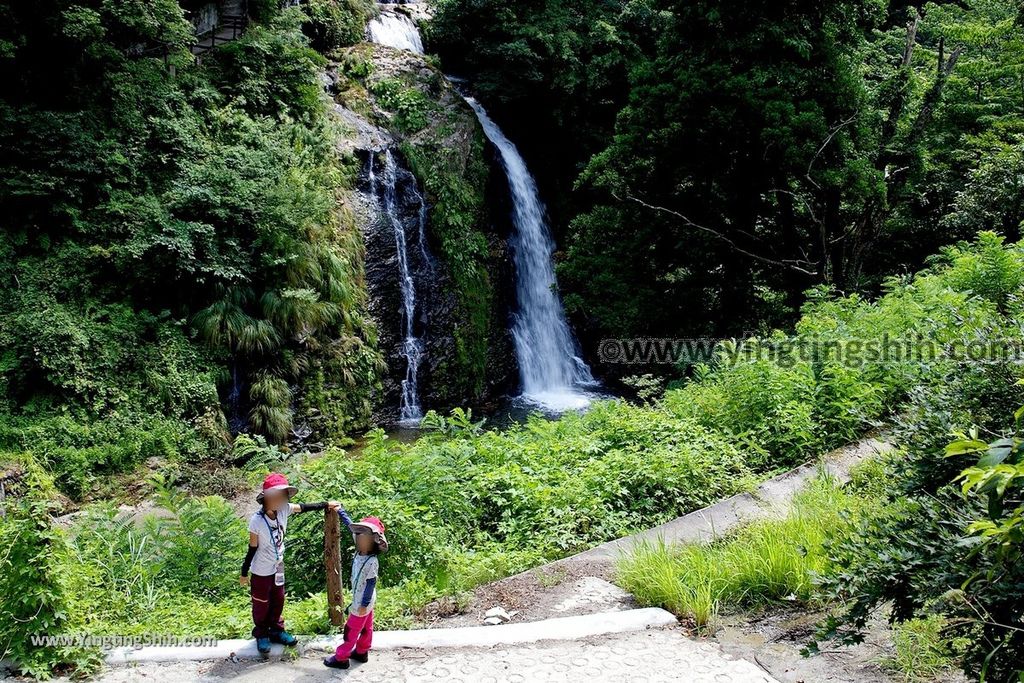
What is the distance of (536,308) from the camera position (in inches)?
765

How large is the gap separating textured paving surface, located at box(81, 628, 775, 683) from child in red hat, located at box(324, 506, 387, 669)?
8 cm

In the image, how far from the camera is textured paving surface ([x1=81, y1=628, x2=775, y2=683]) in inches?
171

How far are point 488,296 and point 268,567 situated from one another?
13.7 m

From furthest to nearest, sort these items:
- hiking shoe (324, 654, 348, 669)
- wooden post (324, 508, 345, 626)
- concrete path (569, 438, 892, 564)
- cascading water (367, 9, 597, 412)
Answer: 1. cascading water (367, 9, 597, 412)
2. concrete path (569, 438, 892, 564)
3. wooden post (324, 508, 345, 626)
4. hiking shoe (324, 654, 348, 669)

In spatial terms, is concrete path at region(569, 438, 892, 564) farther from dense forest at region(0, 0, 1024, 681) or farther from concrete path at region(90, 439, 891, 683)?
concrete path at region(90, 439, 891, 683)

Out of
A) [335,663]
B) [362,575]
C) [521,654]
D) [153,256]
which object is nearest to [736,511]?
[521,654]

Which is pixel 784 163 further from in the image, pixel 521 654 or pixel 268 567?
pixel 268 567

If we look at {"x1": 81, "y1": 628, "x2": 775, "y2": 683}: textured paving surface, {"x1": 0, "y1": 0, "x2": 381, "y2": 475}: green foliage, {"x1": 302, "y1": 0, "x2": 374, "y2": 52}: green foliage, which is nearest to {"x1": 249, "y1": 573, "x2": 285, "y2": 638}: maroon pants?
{"x1": 81, "y1": 628, "x2": 775, "y2": 683}: textured paving surface

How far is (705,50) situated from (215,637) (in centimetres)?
1308

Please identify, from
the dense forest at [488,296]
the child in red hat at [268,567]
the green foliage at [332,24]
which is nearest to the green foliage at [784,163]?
the dense forest at [488,296]

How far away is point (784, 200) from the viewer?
48.4ft

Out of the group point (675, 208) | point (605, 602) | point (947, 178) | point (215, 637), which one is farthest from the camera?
point (947, 178)

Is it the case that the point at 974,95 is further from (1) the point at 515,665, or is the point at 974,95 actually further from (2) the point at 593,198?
(1) the point at 515,665

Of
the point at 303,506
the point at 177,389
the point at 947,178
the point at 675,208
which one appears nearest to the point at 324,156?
the point at 177,389
